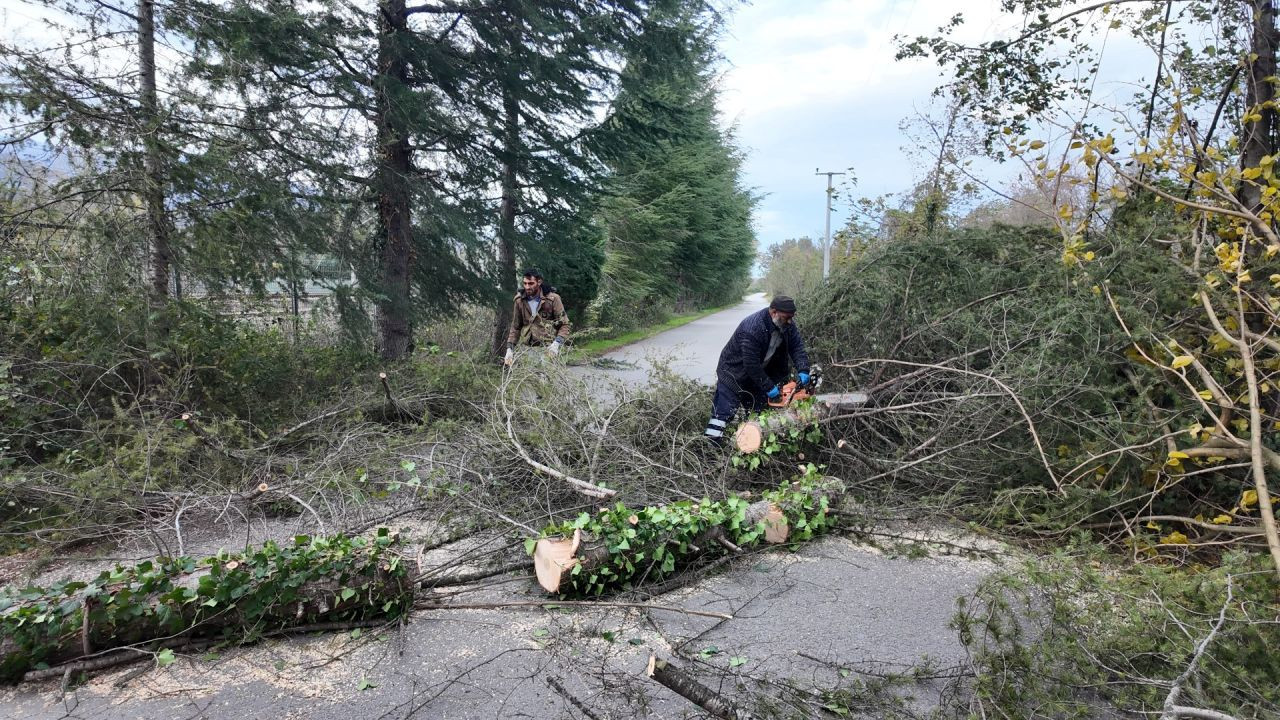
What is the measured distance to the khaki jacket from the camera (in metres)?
7.61

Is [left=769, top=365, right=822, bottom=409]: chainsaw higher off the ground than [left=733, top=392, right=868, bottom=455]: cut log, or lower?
higher

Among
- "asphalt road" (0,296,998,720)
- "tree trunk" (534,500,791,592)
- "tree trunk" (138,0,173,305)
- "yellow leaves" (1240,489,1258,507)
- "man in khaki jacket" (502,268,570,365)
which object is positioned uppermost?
"tree trunk" (138,0,173,305)

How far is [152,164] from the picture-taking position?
554 centimetres

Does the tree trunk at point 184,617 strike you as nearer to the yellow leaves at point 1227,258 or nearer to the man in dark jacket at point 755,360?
the man in dark jacket at point 755,360

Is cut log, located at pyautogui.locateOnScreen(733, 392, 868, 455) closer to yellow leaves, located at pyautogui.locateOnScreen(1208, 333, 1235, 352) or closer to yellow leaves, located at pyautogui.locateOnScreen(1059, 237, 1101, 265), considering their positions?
yellow leaves, located at pyautogui.locateOnScreen(1059, 237, 1101, 265)

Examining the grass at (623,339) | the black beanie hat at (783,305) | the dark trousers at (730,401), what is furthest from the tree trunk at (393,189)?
the black beanie hat at (783,305)

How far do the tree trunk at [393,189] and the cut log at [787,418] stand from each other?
194 inches

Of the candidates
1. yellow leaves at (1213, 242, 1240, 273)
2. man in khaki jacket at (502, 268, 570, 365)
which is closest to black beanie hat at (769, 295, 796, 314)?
yellow leaves at (1213, 242, 1240, 273)

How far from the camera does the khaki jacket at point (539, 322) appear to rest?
761cm

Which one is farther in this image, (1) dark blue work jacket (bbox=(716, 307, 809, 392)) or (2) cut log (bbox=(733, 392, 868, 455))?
(1) dark blue work jacket (bbox=(716, 307, 809, 392))

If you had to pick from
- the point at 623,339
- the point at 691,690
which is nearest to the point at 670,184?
the point at 623,339

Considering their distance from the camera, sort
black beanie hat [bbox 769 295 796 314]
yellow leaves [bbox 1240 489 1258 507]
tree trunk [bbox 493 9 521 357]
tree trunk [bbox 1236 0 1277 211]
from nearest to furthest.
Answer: yellow leaves [bbox 1240 489 1258 507] → tree trunk [bbox 1236 0 1277 211] → black beanie hat [bbox 769 295 796 314] → tree trunk [bbox 493 9 521 357]

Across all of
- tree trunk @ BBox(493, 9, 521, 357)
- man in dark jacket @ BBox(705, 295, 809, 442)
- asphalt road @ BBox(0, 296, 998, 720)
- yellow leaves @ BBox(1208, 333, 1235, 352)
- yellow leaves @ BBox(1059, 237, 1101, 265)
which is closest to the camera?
asphalt road @ BBox(0, 296, 998, 720)

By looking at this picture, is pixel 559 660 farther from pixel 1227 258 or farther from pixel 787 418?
pixel 1227 258
